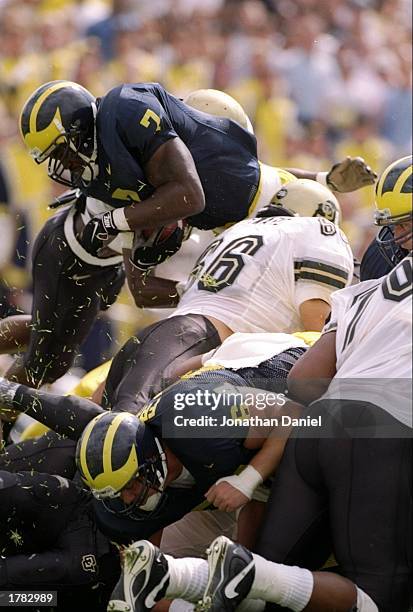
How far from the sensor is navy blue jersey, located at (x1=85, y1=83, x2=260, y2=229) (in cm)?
593

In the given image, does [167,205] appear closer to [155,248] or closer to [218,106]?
[155,248]

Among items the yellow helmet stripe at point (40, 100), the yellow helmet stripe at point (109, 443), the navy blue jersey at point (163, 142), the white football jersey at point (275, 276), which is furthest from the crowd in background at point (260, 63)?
the yellow helmet stripe at point (109, 443)

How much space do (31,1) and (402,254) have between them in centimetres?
573

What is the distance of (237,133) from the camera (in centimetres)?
645

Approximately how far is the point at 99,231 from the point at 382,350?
1.96 meters

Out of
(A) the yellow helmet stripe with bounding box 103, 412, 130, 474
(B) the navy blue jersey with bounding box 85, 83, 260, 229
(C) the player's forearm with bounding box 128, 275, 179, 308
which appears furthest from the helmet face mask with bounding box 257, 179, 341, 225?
Result: (A) the yellow helmet stripe with bounding box 103, 412, 130, 474

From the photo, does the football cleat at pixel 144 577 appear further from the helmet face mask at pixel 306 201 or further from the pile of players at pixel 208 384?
the helmet face mask at pixel 306 201

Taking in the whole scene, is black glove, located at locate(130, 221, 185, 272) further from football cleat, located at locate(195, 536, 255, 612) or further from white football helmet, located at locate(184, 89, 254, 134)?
football cleat, located at locate(195, 536, 255, 612)

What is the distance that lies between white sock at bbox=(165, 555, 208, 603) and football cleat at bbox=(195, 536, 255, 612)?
0.24 ft

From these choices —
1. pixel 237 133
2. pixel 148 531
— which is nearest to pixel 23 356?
pixel 237 133

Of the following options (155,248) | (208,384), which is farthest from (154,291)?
(208,384)

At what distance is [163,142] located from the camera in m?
5.95

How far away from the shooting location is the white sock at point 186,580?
441 cm

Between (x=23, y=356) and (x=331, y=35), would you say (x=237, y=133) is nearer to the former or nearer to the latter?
(x=23, y=356)
